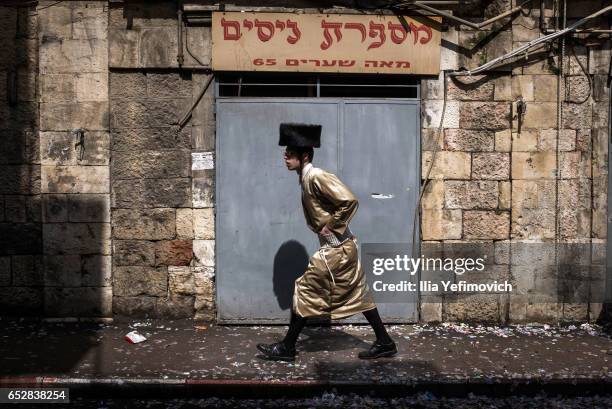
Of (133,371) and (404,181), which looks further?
(404,181)

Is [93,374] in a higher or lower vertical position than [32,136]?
lower

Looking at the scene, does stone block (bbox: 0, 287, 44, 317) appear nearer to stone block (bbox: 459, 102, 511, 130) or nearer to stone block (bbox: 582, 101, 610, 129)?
stone block (bbox: 459, 102, 511, 130)

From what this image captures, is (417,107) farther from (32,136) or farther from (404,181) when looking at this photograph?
(32,136)

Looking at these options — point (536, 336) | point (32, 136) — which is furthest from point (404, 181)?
point (32, 136)

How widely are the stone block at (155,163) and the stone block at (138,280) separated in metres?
1.04

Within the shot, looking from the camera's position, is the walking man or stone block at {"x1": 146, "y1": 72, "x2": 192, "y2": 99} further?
stone block at {"x1": 146, "y1": 72, "x2": 192, "y2": 99}

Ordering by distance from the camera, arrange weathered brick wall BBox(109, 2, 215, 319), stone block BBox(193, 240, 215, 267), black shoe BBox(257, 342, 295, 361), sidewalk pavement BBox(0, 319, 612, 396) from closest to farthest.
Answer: sidewalk pavement BBox(0, 319, 612, 396) < black shoe BBox(257, 342, 295, 361) < weathered brick wall BBox(109, 2, 215, 319) < stone block BBox(193, 240, 215, 267)

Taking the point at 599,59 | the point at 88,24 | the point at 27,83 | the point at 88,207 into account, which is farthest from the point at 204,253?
the point at 599,59

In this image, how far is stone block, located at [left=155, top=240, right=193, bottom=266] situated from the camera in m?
7.56

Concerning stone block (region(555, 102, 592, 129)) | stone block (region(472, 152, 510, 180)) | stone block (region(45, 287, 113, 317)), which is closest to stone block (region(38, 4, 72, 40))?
stone block (region(45, 287, 113, 317))

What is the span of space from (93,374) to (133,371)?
0.33 meters

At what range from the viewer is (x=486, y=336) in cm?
721

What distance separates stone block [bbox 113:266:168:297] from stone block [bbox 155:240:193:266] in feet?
0.34

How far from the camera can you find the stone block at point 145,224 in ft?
24.8
